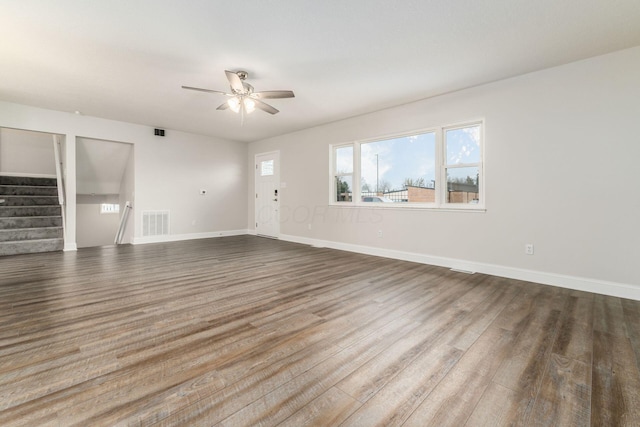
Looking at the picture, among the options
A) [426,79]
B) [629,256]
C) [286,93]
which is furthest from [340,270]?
[629,256]

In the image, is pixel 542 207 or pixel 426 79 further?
pixel 426 79

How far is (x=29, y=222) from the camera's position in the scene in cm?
556

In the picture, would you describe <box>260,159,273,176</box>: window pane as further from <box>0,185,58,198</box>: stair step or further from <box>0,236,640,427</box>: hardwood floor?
<box>0,185,58,198</box>: stair step

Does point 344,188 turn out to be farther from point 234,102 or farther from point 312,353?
point 312,353

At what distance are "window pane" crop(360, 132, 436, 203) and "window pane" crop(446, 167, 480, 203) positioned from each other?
0.87 ft

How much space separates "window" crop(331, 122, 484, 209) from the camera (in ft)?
13.6

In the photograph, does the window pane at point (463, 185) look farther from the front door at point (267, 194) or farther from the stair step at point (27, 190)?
the stair step at point (27, 190)

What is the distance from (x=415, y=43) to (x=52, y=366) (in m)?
3.98

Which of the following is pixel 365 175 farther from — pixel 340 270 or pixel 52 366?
pixel 52 366

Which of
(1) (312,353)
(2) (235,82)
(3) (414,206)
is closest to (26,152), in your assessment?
(2) (235,82)

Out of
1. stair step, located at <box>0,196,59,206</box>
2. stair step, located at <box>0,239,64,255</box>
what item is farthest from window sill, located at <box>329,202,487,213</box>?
stair step, located at <box>0,196,59,206</box>

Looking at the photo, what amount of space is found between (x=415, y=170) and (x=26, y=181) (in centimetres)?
887

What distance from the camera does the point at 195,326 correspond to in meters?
2.26

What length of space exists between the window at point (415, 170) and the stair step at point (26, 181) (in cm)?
710
